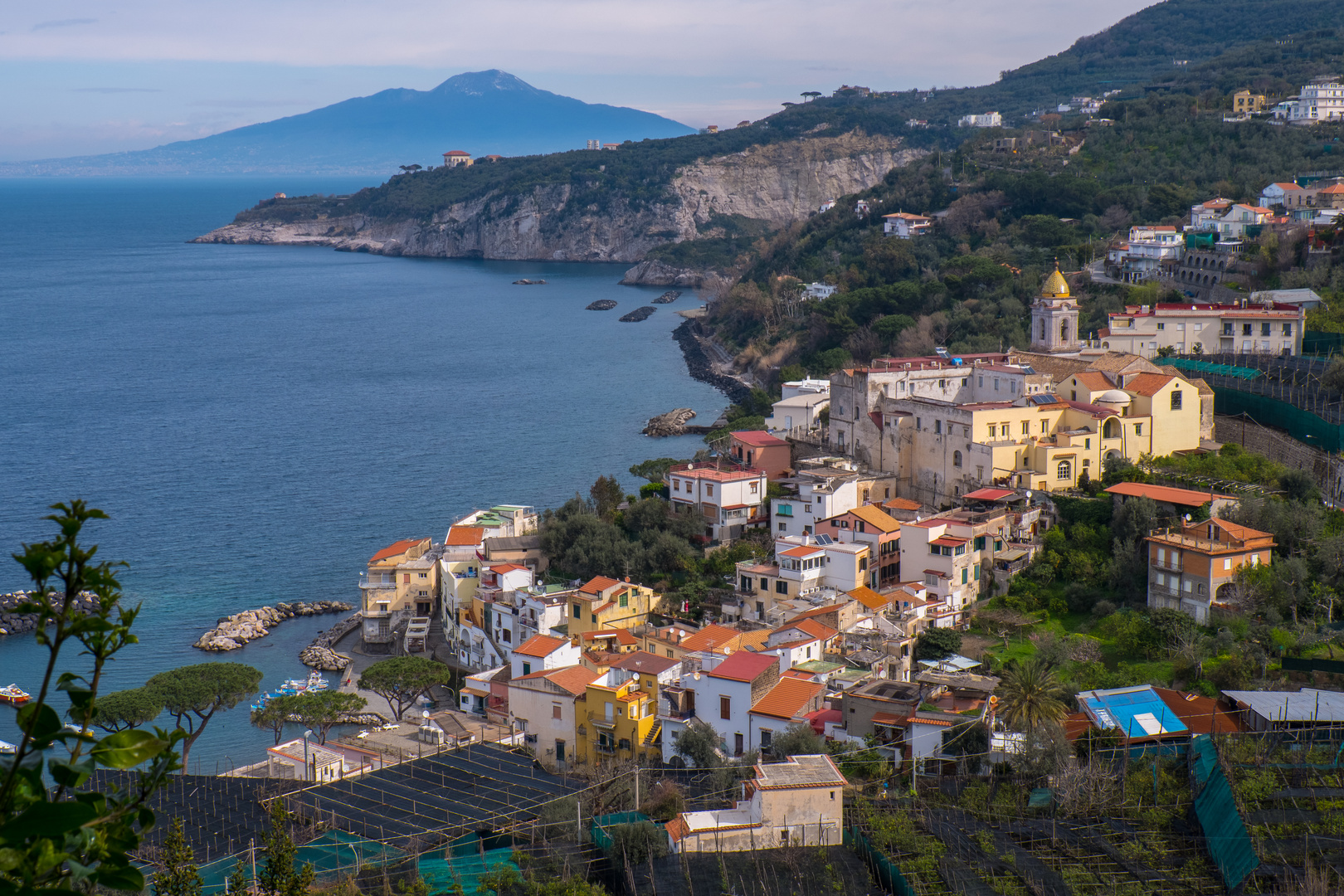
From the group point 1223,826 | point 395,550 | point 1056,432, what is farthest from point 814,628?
point 395,550

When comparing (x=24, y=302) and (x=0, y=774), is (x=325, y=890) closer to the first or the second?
(x=0, y=774)

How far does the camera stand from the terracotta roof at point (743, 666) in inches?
657

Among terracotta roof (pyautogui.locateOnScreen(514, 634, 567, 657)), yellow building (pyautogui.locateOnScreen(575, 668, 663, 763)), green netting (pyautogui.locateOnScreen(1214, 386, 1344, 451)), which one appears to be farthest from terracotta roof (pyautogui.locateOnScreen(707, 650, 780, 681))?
green netting (pyautogui.locateOnScreen(1214, 386, 1344, 451))

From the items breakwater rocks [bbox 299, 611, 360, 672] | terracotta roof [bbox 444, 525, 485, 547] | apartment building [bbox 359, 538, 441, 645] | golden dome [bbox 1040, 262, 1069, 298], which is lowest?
breakwater rocks [bbox 299, 611, 360, 672]

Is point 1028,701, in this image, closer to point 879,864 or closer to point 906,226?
point 879,864

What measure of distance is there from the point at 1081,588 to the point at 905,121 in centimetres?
9231

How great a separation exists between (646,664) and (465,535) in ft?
29.0

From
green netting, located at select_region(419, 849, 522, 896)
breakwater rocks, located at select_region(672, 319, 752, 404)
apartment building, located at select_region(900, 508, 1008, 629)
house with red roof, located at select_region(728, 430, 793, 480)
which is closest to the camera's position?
green netting, located at select_region(419, 849, 522, 896)

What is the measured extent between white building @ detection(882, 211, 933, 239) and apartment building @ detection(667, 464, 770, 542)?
89.1ft

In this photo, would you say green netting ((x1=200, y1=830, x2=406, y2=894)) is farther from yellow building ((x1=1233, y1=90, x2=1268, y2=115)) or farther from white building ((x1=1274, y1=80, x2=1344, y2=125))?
yellow building ((x1=1233, y1=90, x2=1268, y2=115))

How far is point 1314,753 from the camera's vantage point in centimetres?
1305

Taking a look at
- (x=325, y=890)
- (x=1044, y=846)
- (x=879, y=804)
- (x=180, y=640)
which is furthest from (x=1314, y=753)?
(x=180, y=640)

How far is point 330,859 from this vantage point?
42.8ft

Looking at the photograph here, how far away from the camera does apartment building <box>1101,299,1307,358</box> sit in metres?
27.4
